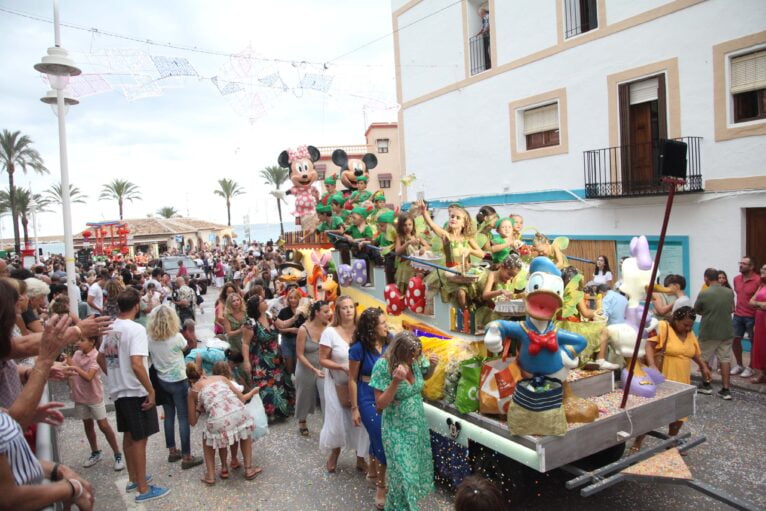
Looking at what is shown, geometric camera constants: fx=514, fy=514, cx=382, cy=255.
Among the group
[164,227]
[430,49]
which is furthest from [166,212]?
[430,49]

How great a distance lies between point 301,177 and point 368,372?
20.7 feet

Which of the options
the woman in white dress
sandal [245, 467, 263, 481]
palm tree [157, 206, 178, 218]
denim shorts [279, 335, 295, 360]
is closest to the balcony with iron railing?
denim shorts [279, 335, 295, 360]

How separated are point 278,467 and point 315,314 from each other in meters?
1.59

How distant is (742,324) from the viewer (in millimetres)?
7668

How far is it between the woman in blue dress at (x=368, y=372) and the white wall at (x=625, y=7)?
30.9 ft

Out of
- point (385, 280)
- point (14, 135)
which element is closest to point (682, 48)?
point (385, 280)

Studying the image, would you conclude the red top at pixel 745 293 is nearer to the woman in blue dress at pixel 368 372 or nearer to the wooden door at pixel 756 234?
the wooden door at pixel 756 234

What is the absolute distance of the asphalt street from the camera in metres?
4.29

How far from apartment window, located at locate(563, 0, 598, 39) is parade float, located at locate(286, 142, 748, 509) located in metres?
8.05

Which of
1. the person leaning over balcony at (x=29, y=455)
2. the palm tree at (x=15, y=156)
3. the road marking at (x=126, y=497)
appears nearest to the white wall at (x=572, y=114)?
the road marking at (x=126, y=497)

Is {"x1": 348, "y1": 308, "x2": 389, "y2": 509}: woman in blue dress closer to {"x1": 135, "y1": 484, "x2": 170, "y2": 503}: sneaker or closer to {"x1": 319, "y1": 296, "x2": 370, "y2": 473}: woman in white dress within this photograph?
{"x1": 319, "y1": 296, "x2": 370, "y2": 473}: woman in white dress

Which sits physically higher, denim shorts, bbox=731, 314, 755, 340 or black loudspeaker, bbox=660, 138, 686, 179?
black loudspeaker, bbox=660, 138, 686, 179

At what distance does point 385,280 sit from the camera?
22.9 ft

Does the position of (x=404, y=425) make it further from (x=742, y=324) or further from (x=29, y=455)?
(x=742, y=324)
